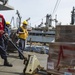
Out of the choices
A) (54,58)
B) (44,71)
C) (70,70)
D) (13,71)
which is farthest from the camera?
(13,71)

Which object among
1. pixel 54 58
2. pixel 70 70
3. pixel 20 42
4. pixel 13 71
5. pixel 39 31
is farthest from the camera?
pixel 39 31

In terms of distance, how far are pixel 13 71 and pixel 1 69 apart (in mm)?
415

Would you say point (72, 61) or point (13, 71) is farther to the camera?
point (13, 71)

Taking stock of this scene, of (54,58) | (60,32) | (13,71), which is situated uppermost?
(60,32)

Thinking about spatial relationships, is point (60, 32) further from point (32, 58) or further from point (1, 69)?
point (1, 69)

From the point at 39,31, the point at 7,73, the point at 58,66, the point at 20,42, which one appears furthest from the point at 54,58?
the point at 39,31

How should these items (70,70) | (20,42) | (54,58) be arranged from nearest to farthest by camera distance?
(70,70) → (54,58) → (20,42)

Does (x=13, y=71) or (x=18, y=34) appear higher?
(x=18, y=34)

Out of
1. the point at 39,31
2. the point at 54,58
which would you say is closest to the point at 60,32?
the point at 54,58

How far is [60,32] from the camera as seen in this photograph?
8367mm

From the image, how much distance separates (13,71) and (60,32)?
203cm

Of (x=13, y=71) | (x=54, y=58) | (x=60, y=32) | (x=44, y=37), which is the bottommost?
(x=44, y=37)

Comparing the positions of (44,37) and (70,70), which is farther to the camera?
(44,37)

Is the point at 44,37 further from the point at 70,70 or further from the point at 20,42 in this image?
the point at 70,70
